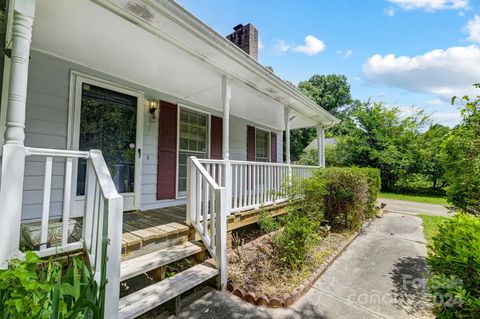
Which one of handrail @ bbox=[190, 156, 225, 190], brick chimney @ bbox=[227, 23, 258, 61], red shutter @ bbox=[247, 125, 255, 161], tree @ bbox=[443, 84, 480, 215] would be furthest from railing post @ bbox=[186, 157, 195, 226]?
brick chimney @ bbox=[227, 23, 258, 61]

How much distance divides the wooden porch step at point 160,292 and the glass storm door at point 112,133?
2.08 m

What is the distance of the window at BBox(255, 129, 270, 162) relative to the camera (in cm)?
789

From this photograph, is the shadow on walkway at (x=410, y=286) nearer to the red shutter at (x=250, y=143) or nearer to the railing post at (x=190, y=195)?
the railing post at (x=190, y=195)

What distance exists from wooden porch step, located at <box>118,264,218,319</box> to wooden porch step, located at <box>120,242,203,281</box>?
0.18 meters

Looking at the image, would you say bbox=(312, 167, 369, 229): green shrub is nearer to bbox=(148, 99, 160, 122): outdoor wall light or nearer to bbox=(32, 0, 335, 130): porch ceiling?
bbox=(32, 0, 335, 130): porch ceiling

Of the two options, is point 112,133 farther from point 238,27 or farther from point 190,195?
point 238,27

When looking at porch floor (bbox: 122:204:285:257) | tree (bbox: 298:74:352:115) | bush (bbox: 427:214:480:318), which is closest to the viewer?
bush (bbox: 427:214:480:318)

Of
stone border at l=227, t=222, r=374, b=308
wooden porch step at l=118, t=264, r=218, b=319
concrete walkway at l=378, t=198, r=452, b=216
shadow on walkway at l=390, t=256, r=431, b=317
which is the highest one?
wooden porch step at l=118, t=264, r=218, b=319

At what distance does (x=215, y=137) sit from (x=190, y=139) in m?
0.81

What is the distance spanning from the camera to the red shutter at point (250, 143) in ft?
24.0

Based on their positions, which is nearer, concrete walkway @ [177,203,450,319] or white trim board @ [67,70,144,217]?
concrete walkway @ [177,203,450,319]

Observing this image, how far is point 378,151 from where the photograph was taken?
13.8m

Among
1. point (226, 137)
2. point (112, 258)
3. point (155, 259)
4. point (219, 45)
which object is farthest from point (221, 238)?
point (219, 45)

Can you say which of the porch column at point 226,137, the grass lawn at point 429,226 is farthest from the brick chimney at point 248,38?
the grass lawn at point 429,226
